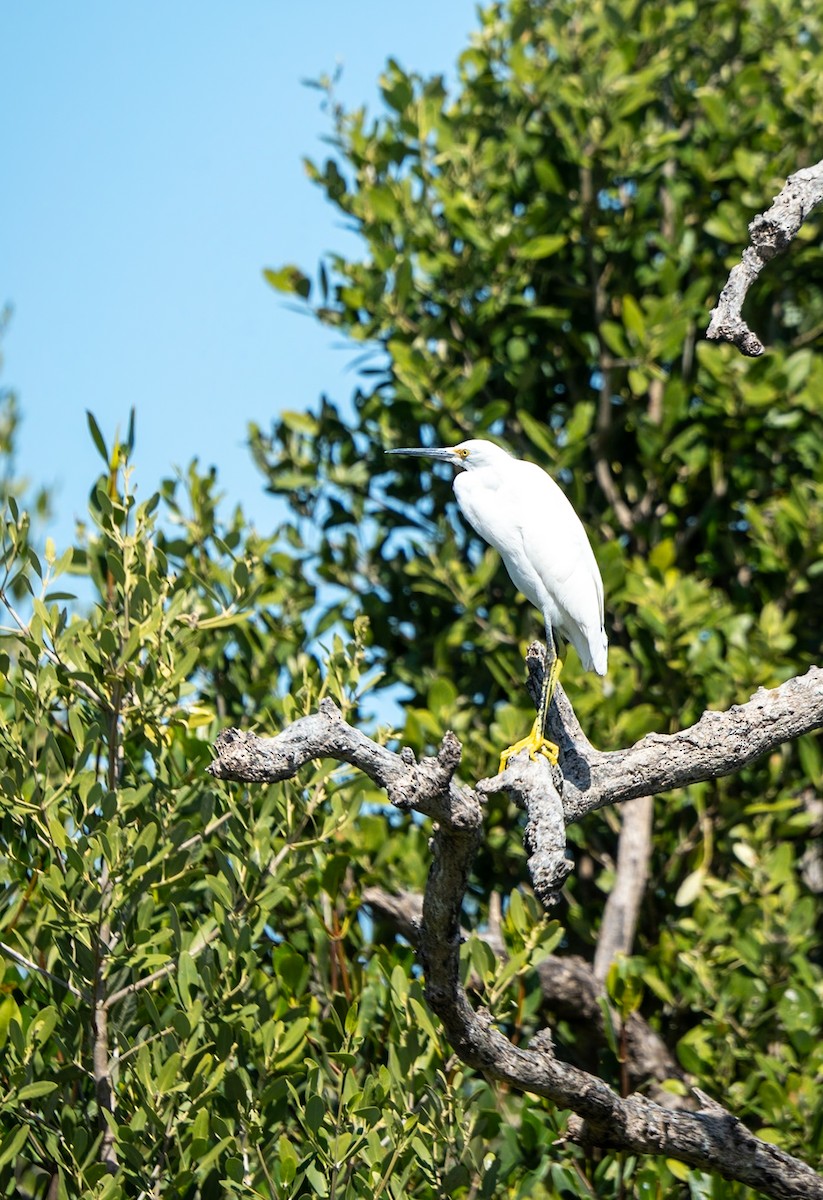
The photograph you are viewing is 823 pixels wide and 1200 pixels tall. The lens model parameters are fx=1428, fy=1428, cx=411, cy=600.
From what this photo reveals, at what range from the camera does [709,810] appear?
552 cm

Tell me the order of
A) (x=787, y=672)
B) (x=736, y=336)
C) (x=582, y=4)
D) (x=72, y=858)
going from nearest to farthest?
(x=736, y=336)
(x=72, y=858)
(x=787, y=672)
(x=582, y=4)

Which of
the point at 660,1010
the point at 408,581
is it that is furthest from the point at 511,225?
the point at 660,1010

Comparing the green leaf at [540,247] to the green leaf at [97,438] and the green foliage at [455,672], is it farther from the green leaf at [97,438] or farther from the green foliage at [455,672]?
the green leaf at [97,438]

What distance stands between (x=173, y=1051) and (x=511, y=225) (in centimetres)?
374

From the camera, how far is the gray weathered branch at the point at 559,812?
2.66 metres

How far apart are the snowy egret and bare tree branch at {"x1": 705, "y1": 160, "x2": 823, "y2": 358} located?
3.72 ft

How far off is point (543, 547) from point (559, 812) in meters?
1.27

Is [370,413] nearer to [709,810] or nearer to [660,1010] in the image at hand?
[709,810]

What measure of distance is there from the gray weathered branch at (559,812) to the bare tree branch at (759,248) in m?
0.89

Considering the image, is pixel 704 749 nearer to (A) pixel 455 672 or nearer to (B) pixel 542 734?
(B) pixel 542 734

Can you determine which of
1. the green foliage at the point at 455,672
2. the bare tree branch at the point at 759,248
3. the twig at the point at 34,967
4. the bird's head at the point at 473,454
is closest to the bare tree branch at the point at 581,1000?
the green foliage at the point at 455,672

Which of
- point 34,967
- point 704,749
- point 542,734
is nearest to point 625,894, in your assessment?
point 542,734

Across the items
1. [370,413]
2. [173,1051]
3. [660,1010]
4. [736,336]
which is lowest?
[173,1051]

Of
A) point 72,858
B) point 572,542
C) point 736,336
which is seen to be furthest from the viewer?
point 572,542
